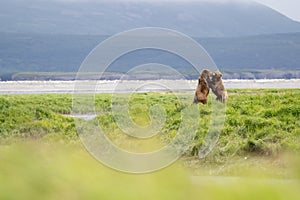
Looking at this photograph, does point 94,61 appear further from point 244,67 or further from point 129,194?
point 244,67

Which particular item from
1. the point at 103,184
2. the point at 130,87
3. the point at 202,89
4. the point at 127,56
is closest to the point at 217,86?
the point at 202,89

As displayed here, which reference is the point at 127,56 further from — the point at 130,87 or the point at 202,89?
the point at 202,89

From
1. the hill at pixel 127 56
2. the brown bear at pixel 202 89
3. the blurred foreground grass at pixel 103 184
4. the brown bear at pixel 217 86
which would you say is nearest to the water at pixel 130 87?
the brown bear at pixel 202 89

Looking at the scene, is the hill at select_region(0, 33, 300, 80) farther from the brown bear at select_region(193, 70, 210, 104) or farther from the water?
the brown bear at select_region(193, 70, 210, 104)

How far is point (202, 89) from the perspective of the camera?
20.9 m

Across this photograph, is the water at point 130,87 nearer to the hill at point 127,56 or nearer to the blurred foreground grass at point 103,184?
the blurred foreground grass at point 103,184

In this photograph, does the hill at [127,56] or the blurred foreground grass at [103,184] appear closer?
the blurred foreground grass at [103,184]

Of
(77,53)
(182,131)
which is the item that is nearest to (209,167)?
(182,131)

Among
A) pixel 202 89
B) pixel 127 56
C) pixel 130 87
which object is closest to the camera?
pixel 202 89

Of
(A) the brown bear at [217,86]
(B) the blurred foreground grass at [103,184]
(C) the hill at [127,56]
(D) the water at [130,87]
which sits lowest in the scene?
(C) the hill at [127,56]

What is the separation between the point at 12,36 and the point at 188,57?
153935mm

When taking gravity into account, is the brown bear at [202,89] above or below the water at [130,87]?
above

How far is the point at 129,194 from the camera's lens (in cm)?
425

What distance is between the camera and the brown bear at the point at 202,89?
20375 millimetres
